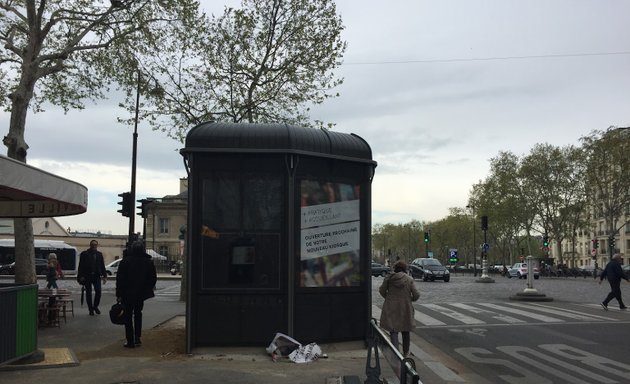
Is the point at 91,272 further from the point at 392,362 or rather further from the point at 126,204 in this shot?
the point at 392,362

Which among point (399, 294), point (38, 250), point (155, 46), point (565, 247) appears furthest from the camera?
point (565, 247)

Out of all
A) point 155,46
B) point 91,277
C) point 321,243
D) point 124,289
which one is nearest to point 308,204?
point 321,243

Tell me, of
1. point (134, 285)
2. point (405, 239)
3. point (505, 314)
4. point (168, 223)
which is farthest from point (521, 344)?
point (405, 239)

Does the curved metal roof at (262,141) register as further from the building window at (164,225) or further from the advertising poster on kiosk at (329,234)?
the building window at (164,225)

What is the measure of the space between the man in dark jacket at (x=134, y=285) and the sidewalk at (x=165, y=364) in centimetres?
35

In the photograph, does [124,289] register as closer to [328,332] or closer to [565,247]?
[328,332]

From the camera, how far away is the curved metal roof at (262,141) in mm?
9008

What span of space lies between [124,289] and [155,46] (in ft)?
37.2

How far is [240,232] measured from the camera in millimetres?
9070

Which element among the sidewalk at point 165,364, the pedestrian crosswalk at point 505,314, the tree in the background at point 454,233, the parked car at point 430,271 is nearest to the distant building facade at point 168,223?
the parked car at point 430,271

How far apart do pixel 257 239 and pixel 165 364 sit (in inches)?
87.7

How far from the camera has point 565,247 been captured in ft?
505

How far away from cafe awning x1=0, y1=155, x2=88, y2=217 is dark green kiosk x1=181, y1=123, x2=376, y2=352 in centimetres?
171

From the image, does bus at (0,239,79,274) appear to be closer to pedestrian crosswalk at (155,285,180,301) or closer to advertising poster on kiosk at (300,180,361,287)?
pedestrian crosswalk at (155,285,180,301)
